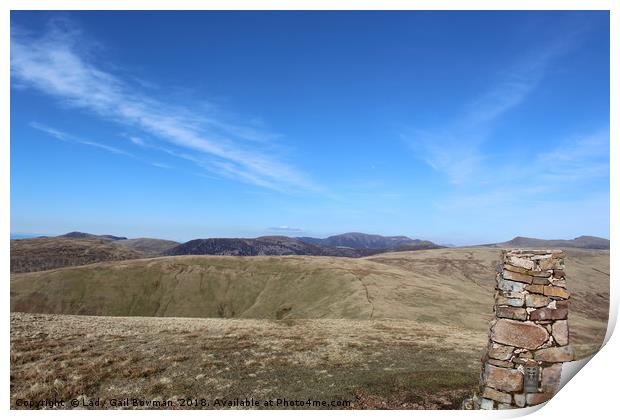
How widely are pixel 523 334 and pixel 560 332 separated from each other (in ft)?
4.43

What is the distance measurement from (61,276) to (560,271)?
16378 centimetres

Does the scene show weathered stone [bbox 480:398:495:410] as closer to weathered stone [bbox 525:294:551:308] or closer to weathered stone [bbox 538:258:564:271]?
weathered stone [bbox 525:294:551:308]

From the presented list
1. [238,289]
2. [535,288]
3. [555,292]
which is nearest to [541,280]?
[535,288]

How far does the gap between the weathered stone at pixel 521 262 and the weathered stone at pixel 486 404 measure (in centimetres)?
527

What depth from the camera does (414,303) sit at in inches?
3145

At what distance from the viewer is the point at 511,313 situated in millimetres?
14508

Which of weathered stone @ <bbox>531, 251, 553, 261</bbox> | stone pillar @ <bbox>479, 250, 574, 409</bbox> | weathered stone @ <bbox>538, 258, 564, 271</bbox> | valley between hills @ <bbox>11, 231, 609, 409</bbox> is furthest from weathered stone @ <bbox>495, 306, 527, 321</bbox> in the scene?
valley between hills @ <bbox>11, 231, 609, 409</bbox>

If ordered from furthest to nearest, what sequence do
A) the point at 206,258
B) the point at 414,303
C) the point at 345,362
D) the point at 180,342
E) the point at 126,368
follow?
the point at 206,258, the point at 414,303, the point at 180,342, the point at 345,362, the point at 126,368

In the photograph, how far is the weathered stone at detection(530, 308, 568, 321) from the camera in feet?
47.0

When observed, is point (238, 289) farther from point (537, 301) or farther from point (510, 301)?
point (537, 301)

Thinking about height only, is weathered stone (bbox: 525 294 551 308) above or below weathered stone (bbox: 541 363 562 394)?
above
